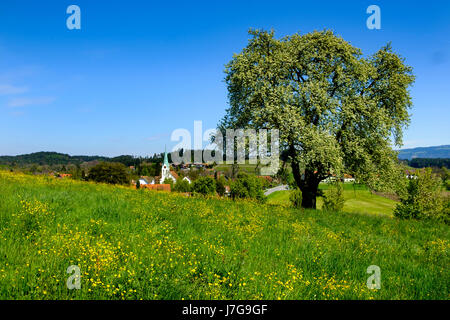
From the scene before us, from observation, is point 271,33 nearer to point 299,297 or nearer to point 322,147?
point 322,147

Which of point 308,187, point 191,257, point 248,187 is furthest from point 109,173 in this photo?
point 191,257

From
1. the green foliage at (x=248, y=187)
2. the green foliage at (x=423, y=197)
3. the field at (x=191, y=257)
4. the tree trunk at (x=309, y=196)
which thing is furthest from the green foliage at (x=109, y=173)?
the field at (x=191, y=257)

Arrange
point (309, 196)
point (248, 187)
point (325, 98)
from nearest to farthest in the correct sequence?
point (325, 98) < point (309, 196) < point (248, 187)

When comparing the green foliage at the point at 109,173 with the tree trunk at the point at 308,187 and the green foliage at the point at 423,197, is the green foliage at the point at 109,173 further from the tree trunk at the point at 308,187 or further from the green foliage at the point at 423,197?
the green foliage at the point at 423,197

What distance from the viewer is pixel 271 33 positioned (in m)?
20.2

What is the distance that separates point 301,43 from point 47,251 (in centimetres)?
1955

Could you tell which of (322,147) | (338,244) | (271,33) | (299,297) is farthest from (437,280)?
(271,33)

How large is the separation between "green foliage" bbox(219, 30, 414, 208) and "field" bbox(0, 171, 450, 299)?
28.4 feet

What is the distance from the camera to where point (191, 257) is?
5836mm

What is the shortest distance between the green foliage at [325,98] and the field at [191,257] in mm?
8658

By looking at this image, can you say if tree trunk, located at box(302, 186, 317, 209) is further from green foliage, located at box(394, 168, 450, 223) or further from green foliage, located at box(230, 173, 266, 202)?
green foliage, located at box(230, 173, 266, 202)

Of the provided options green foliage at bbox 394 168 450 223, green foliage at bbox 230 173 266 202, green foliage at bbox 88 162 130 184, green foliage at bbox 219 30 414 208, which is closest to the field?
green foliage at bbox 219 30 414 208

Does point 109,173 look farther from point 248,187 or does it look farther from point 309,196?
point 309,196

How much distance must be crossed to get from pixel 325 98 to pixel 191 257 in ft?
51.5
